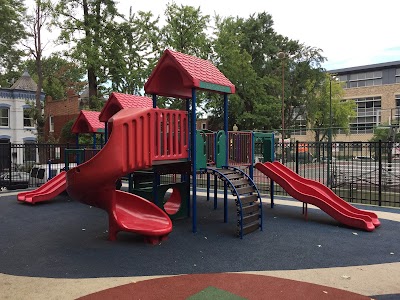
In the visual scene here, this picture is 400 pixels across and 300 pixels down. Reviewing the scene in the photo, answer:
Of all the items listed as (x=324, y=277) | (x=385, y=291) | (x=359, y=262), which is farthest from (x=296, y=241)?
(x=385, y=291)

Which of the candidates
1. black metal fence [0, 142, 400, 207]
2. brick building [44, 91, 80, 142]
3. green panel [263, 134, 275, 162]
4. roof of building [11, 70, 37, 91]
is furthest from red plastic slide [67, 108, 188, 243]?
brick building [44, 91, 80, 142]

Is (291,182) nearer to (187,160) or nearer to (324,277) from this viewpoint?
(187,160)

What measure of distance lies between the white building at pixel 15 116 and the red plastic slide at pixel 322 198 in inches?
981

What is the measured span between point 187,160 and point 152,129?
1.43 meters

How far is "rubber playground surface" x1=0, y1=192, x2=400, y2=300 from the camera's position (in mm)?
4418

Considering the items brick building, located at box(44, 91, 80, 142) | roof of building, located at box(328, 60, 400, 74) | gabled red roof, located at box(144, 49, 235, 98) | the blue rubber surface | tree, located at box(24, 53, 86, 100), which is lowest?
the blue rubber surface

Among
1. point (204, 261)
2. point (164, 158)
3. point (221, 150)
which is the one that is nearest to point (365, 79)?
point (221, 150)

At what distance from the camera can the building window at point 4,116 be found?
93.7ft

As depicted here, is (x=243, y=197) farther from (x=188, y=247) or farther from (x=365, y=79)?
(x=365, y=79)

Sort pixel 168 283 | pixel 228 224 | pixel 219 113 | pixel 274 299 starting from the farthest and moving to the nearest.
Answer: pixel 219 113
pixel 228 224
pixel 168 283
pixel 274 299

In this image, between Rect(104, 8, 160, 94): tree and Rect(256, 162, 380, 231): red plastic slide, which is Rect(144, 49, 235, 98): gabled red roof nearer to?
Rect(256, 162, 380, 231): red plastic slide

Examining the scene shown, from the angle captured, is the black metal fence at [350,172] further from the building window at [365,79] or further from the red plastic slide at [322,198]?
the building window at [365,79]

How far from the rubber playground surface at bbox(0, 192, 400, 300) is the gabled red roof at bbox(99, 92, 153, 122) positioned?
167 inches

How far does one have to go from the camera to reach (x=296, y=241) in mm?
6848
